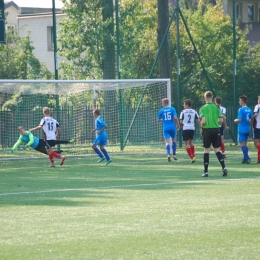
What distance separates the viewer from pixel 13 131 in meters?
27.9

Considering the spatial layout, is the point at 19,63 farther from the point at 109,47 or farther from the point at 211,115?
the point at 211,115

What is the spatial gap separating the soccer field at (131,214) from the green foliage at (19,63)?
73.3 ft

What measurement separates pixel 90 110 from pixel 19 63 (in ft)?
50.8

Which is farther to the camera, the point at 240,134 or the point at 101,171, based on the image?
the point at 240,134

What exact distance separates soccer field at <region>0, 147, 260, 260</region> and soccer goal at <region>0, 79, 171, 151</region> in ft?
28.3

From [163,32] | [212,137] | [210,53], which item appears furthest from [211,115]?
[210,53]

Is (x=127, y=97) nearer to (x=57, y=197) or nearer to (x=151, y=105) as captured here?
(x=151, y=105)

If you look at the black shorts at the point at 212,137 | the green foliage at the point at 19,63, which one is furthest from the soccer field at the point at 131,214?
the green foliage at the point at 19,63

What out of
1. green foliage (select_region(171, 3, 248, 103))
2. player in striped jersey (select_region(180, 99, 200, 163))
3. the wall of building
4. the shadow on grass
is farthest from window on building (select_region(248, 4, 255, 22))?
player in striped jersey (select_region(180, 99, 200, 163))

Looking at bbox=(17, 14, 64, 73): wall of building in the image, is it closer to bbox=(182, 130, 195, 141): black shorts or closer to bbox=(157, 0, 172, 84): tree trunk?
bbox=(157, 0, 172, 84): tree trunk

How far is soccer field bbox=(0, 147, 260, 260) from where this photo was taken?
8.32 metres

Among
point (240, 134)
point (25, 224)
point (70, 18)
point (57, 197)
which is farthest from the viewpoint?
point (70, 18)

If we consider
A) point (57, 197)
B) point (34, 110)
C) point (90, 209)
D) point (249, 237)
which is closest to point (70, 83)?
point (34, 110)

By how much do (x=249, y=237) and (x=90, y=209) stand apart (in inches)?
138
